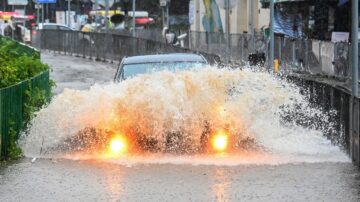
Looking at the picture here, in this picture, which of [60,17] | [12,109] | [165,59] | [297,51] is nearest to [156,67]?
[165,59]

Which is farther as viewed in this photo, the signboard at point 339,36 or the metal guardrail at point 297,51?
the signboard at point 339,36

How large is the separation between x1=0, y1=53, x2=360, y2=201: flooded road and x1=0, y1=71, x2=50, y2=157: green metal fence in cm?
30

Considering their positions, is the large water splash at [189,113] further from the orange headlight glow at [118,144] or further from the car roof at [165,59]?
the car roof at [165,59]

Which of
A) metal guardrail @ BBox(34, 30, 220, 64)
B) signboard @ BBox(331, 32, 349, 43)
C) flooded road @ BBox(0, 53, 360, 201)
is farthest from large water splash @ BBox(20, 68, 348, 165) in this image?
metal guardrail @ BBox(34, 30, 220, 64)

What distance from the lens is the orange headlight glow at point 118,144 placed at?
43.0 feet

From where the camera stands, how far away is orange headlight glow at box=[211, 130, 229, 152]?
13.2m

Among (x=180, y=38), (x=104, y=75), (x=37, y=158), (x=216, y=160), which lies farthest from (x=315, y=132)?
(x=180, y=38)

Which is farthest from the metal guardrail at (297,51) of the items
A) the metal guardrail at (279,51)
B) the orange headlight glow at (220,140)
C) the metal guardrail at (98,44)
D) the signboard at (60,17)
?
the signboard at (60,17)

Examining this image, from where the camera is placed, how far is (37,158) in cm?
1268

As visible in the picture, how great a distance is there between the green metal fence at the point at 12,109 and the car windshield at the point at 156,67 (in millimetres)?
1770

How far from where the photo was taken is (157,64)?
15.4 metres

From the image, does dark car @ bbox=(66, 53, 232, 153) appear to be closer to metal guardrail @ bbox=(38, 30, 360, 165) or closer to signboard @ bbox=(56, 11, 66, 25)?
metal guardrail @ bbox=(38, 30, 360, 165)

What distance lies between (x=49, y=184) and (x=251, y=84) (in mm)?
4269

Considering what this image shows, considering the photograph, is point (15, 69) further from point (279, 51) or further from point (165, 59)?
point (279, 51)
